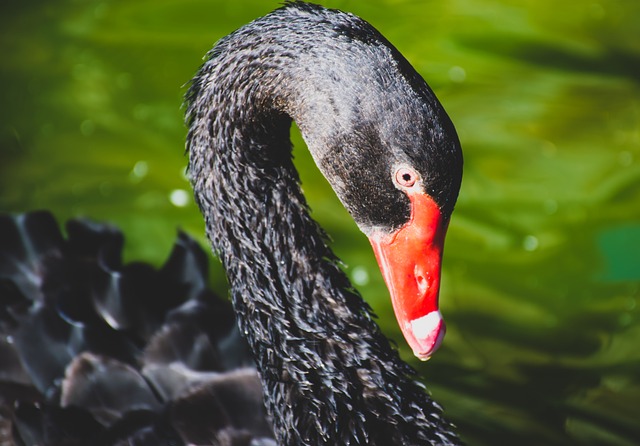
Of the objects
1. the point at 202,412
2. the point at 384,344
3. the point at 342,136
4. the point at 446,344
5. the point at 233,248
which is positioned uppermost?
the point at 342,136

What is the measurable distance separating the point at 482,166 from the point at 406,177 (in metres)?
2.12

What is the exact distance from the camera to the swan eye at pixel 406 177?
1.86 m

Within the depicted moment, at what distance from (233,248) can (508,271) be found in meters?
1.56

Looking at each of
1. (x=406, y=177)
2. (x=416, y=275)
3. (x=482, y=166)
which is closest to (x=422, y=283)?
(x=416, y=275)

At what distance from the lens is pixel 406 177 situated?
6.17 ft

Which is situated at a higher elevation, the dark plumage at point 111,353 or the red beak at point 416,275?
the red beak at point 416,275

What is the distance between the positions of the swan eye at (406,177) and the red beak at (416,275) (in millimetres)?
74

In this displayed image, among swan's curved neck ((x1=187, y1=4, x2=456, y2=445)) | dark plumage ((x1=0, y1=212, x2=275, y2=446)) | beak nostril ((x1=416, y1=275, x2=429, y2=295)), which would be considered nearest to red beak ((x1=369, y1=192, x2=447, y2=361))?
beak nostril ((x1=416, y1=275, x2=429, y2=295))

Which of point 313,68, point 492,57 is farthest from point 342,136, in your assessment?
point 492,57

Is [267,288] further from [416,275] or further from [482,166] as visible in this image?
[482,166]

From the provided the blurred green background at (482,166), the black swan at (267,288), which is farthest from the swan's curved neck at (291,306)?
the blurred green background at (482,166)

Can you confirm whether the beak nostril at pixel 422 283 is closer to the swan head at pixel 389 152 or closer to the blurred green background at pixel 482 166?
the swan head at pixel 389 152

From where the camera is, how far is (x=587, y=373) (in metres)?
3.10

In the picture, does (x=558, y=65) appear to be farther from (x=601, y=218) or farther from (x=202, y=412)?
(x=202, y=412)
